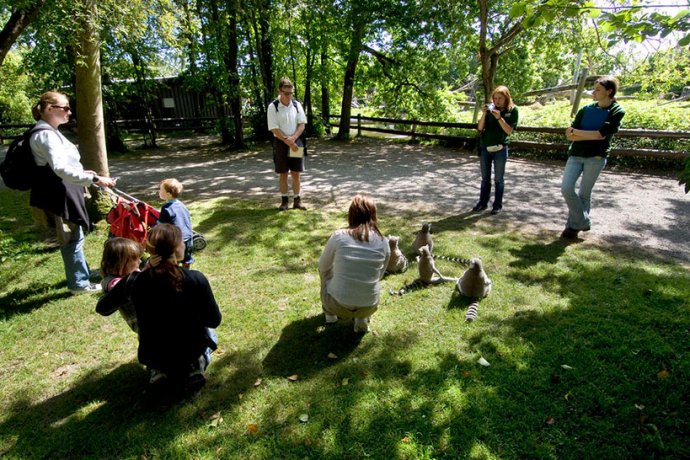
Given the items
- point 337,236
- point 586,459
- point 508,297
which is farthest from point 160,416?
point 508,297

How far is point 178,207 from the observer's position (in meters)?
3.98

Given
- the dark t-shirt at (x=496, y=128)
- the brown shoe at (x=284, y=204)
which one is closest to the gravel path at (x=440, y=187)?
the brown shoe at (x=284, y=204)

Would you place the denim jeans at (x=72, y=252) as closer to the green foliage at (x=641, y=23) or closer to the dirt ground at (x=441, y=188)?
the dirt ground at (x=441, y=188)

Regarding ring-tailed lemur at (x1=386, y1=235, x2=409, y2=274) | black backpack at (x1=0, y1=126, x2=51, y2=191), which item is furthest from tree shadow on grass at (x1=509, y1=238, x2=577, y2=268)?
black backpack at (x1=0, y1=126, x2=51, y2=191)

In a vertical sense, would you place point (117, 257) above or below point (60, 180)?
below

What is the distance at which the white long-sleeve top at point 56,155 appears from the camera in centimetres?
343

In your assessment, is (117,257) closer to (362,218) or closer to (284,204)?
(362,218)

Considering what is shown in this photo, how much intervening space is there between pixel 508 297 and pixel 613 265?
5.00 ft

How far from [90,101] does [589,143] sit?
21.6ft

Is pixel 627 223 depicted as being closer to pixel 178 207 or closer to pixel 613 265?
pixel 613 265

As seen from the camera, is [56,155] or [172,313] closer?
[172,313]

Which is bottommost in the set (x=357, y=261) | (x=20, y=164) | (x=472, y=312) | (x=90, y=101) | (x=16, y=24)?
(x=472, y=312)

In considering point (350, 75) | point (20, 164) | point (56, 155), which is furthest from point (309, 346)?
point (350, 75)

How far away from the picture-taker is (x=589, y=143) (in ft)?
15.8
